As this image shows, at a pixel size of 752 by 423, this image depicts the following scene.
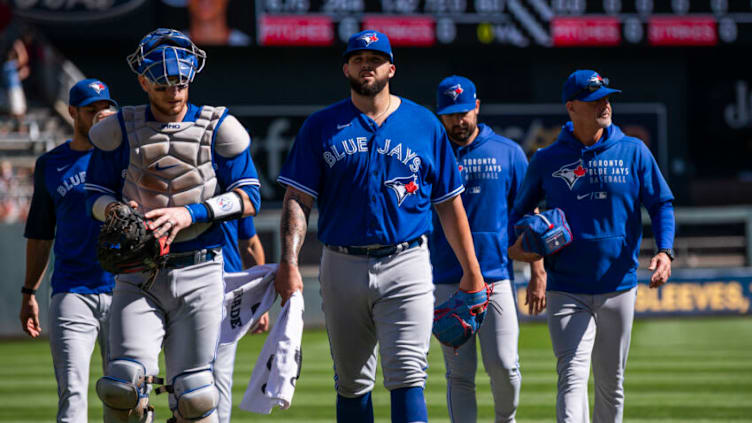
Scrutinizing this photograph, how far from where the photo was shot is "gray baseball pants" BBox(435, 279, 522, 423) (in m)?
5.81

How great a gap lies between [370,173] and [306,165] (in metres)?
0.31

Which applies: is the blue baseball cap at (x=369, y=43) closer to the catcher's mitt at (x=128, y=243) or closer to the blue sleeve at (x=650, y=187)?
the catcher's mitt at (x=128, y=243)

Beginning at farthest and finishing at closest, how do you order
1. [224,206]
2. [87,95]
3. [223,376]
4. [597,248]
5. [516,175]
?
1. [516,175]
2. [223,376]
3. [87,95]
4. [597,248]
5. [224,206]

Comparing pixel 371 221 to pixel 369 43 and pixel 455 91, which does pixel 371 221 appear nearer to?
pixel 369 43

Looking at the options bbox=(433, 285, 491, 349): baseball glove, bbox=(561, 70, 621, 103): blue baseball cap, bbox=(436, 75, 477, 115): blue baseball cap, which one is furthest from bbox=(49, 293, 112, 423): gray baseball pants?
bbox=(561, 70, 621, 103): blue baseball cap

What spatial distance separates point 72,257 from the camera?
5520mm

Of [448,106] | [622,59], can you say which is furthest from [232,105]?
[448,106]

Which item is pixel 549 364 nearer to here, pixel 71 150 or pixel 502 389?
pixel 502 389

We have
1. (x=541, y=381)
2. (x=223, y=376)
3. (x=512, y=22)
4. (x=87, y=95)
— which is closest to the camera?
(x=87, y=95)

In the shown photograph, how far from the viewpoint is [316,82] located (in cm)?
2202

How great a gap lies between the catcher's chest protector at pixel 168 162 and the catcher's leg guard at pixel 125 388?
61cm

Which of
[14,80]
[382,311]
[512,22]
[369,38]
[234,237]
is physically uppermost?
[512,22]

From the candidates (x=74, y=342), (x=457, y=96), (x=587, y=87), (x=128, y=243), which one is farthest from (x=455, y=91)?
(x=74, y=342)

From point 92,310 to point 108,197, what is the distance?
118 cm
